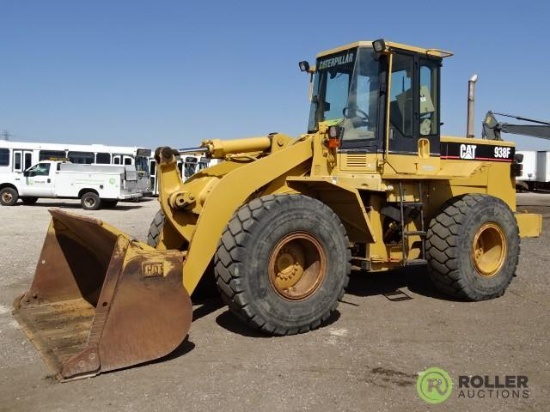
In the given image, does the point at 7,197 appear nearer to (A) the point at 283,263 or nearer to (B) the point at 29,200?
(B) the point at 29,200

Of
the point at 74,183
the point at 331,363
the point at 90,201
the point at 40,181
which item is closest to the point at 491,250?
the point at 331,363

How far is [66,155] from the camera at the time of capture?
87.8ft

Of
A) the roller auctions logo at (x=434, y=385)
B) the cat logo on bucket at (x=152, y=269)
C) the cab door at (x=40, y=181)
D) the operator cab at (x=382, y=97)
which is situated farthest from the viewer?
the cab door at (x=40, y=181)

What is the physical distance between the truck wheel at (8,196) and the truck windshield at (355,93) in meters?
19.2

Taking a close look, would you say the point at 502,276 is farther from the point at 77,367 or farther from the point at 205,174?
the point at 77,367

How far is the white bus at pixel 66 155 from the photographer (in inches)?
1005

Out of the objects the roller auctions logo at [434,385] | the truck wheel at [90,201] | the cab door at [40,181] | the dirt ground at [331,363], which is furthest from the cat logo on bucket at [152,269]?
the cab door at [40,181]

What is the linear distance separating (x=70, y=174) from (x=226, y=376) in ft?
62.9

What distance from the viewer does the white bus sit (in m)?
25.5

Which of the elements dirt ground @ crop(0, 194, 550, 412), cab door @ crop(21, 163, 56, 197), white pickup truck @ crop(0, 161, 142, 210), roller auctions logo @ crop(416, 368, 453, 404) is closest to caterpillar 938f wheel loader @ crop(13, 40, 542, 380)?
dirt ground @ crop(0, 194, 550, 412)

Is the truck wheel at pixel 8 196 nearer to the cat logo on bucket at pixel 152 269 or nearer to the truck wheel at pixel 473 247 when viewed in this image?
the truck wheel at pixel 473 247

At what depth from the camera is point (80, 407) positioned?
144 inches

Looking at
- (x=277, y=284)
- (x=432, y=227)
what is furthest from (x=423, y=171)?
(x=277, y=284)

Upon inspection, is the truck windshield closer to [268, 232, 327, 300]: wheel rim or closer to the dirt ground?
[268, 232, 327, 300]: wheel rim
